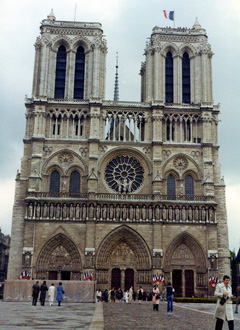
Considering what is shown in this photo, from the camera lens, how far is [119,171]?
164ft

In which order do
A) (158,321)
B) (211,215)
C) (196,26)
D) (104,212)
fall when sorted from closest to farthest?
(158,321)
(104,212)
(211,215)
(196,26)

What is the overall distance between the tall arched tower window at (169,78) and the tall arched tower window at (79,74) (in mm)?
9554

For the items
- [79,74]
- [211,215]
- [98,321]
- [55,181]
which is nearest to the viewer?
[98,321]

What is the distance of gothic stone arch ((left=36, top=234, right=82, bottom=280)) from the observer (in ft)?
151

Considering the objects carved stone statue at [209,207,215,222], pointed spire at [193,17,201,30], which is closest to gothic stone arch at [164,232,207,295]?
carved stone statue at [209,207,215,222]

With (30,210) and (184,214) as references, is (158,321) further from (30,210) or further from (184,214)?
(30,210)

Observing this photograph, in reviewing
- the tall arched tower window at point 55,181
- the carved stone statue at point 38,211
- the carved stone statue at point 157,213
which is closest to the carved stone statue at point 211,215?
the carved stone statue at point 157,213

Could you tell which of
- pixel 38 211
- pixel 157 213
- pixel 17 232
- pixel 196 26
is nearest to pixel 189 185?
pixel 157 213

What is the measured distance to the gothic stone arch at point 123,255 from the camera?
46156 millimetres

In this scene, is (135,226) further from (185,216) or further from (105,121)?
(105,121)

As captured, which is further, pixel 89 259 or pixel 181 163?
pixel 181 163

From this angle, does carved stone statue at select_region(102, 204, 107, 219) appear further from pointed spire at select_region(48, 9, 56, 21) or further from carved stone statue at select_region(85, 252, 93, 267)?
pointed spire at select_region(48, 9, 56, 21)

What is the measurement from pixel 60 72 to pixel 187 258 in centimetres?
2474

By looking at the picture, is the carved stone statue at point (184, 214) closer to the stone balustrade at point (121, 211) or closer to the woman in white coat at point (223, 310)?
the stone balustrade at point (121, 211)
